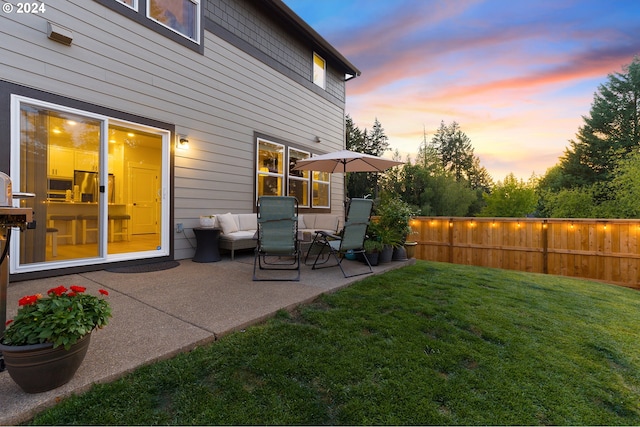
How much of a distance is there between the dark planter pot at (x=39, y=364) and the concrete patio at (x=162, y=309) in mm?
51

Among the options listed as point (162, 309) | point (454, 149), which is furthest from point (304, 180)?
point (454, 149)

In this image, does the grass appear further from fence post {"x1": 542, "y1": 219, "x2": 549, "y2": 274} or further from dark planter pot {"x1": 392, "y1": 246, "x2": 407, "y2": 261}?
fence post {"x1": 542, "y1": 219, "x2": 549, "y2": 274}

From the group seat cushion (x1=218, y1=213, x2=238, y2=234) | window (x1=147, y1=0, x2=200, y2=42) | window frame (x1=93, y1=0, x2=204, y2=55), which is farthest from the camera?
seat cushion (x1=218, y1=213, x2=238, y2=234)

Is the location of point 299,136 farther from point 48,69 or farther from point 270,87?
point 48,69

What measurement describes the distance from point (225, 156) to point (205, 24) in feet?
7.89

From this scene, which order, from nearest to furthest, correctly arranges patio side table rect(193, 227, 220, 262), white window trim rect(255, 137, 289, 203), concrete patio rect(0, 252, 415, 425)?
concrete patio rect(0, 252, 415, 425) → patio side table rect(193, 227, 220, 262) → white window trim rect(255, 137, 289, 203)

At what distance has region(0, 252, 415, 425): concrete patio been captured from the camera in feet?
5.09

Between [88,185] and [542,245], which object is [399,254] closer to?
[542,245]

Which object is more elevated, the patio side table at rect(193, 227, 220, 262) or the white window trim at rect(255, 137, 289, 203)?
the white window trim at rect(255, 137, 289, 203)

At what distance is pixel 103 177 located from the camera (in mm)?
4086

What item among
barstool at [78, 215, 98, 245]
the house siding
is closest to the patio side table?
the house siding

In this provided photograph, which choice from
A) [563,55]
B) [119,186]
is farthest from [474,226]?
[119,186]

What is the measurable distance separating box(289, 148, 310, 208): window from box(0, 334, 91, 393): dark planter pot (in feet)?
20.1

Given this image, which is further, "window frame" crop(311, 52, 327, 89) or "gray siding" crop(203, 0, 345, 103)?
"window frame" crop(311, 52, 327, 89)
